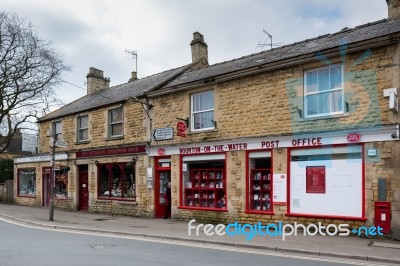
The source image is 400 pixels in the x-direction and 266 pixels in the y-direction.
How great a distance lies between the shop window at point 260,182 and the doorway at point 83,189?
10646 mm

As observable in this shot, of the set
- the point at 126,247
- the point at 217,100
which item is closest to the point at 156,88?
the point at 217,100

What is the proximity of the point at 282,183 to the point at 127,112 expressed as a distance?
8831mm

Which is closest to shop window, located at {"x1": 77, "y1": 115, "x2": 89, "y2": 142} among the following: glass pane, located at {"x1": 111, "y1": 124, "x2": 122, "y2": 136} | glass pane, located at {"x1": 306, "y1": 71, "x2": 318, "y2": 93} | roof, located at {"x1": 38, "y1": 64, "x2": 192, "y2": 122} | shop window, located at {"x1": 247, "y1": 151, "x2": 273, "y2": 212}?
roof, located at {"x1": 38, "y1": 64, "x2": 192, "y2": 122}

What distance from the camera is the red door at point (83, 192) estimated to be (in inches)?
832

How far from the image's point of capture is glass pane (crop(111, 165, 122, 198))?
62.8ft

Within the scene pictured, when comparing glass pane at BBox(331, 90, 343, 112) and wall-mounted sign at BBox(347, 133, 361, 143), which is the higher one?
glass pane at BBox(331, 90, 343, 112)

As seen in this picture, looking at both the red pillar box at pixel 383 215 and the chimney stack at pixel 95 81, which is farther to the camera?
the chimney stack at pixel 95 81

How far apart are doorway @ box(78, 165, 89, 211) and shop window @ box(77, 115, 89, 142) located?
158 cm

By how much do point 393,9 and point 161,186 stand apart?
1136 cm

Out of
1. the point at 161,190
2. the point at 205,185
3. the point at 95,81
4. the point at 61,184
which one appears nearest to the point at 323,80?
the point at 205,185

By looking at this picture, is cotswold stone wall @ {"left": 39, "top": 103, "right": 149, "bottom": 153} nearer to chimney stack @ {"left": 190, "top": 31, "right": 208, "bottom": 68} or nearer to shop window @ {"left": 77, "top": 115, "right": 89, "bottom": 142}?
shop window @ {"left": 77, "top": 115, "right": 89, "bottom": 142}

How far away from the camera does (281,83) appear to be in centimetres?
1332

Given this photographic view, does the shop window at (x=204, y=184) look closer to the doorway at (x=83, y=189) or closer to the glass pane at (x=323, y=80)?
the glass pane at (x=323, y=80)

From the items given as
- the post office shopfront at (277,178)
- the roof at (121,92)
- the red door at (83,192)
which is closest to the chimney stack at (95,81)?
the roof at (121,92)
